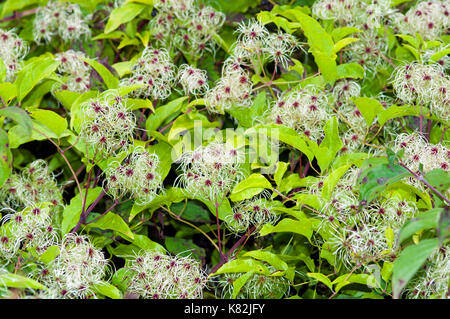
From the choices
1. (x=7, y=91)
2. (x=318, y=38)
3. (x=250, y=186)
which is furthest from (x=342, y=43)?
(x=7, y=91)

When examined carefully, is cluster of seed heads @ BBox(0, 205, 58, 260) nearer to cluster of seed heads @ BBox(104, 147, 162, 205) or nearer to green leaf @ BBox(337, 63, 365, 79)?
cluster of seed heads @ BBox(104, 147, 162, 205)

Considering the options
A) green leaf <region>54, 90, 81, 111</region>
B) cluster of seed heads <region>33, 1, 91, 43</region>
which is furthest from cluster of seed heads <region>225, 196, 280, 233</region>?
cluster of seed heads <region>33, 1, 91, 43</region>

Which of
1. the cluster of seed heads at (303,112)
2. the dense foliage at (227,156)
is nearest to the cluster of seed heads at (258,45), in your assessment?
the dense foliage at (227,156)

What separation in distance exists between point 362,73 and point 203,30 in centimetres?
39

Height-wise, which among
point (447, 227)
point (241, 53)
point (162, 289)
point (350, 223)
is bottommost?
point (162, 289)

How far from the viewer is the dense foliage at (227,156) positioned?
0.95 m

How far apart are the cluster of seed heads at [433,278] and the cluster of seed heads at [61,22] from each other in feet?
3.31

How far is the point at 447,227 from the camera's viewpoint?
0.74 m

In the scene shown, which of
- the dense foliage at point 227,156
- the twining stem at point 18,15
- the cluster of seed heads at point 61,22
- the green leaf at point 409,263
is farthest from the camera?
the twining stem at point 18,15

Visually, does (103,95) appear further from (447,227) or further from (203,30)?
(447,227)

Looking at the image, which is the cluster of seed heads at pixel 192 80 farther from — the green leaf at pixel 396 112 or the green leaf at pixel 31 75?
the green leaf at pixel 396 112

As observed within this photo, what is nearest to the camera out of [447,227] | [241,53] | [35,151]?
[447,227]

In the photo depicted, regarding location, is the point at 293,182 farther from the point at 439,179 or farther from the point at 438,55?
the point at 438,55
